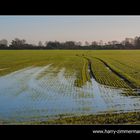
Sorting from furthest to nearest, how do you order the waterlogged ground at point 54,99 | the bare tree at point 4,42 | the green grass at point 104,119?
the bare tree at point 4,42 < the waterlogged ground at point 54,99 < the green grass at point 104,119

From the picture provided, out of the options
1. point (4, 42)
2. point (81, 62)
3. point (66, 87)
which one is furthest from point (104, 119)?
point (4, 42)

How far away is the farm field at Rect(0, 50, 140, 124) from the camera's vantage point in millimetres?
4520

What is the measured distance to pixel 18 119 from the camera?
448 cm

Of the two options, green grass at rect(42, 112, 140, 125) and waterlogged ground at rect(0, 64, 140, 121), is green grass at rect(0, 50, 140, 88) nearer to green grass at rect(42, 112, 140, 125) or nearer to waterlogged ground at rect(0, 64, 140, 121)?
waterlogged ground at rect(0, 64, 140, 121)

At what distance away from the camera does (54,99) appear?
4566mm

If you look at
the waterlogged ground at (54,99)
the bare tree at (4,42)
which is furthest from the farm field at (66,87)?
the bare tree at (4,42)

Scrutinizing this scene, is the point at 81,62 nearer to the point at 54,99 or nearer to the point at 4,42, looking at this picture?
the point at 54,99

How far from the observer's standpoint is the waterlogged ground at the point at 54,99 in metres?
4.52

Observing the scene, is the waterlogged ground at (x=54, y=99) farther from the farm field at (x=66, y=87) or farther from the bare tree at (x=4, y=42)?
the bare tree at (x=4, y=42)

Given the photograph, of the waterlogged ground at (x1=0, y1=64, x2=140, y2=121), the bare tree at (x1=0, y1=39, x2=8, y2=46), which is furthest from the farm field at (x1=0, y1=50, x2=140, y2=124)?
the bare tree at (x1=0, y1=39, x2=8, y2=46)

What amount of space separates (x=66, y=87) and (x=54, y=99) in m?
0.22
